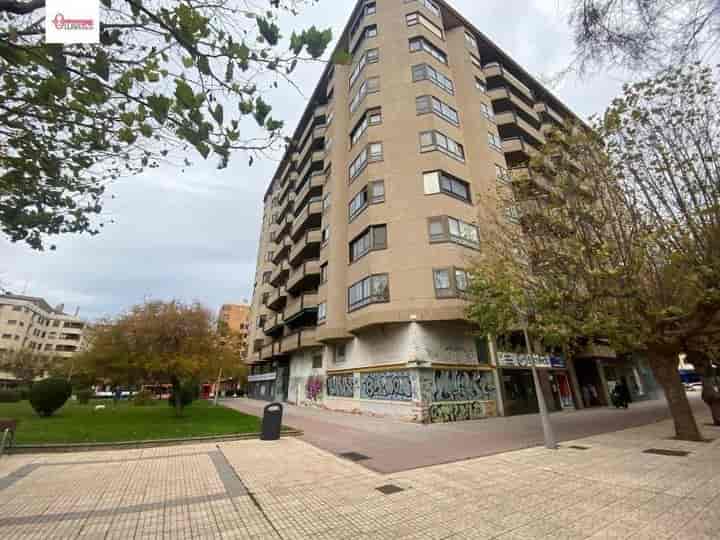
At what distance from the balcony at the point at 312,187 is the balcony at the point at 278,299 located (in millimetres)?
9075

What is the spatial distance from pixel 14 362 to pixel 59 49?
6098cm

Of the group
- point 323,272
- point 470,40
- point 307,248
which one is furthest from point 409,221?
point 470,40

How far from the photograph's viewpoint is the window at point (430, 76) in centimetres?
2149

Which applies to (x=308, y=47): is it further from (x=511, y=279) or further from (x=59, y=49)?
(x=511, y=279)

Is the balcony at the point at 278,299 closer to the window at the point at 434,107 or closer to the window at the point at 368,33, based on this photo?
the window at the point at 434,107

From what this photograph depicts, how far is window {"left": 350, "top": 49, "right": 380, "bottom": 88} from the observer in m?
23.3

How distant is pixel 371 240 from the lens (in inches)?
733

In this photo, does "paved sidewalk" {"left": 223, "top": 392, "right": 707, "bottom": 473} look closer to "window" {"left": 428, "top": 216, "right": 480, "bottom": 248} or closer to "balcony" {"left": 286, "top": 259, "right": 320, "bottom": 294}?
"window" {"left": 428, "top": 216, "right": 480, "bottom": 248}

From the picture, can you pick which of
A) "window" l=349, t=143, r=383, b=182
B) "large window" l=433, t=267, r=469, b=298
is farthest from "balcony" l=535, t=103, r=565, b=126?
"large window" l=433, t=267, r=469, b=298

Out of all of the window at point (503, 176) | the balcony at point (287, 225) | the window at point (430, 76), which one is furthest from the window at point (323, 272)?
the window at point (430, 76)

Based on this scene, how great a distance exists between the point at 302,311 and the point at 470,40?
2643cm

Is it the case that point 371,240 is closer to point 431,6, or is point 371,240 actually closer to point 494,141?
point 494,141

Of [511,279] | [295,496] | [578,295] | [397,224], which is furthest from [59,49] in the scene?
[397,224]

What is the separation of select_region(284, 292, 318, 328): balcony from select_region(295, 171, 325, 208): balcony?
9939 mm
